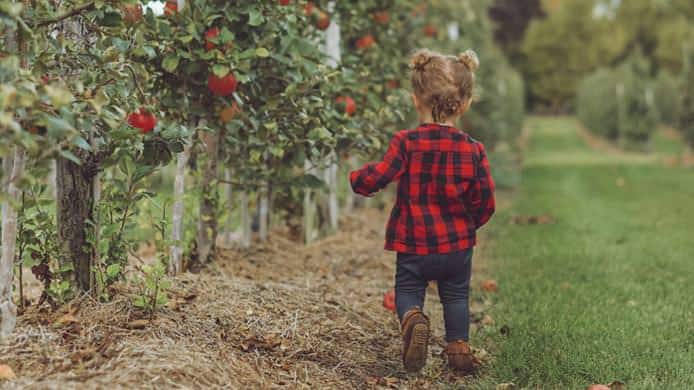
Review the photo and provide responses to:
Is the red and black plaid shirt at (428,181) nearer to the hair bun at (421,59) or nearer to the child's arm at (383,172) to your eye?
the child's arm at (383,172)

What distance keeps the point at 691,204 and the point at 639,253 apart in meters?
4.11

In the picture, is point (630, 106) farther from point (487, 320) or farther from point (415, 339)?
point (415, 339)

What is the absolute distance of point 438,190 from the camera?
10.1 feet

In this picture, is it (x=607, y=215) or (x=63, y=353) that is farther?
(x=607, y=215)

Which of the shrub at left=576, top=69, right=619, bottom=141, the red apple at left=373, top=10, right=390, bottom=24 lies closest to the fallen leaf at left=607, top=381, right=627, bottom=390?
the red apple at left=373, top=10, right=390, bottom=24

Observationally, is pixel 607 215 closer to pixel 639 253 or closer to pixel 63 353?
pixel 639 253

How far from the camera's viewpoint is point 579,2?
139 ft

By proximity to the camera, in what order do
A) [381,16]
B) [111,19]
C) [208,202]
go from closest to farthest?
1. [111,19]
2. [208,202]
3. [381,16]

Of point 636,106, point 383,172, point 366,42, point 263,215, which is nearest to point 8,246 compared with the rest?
point 383,172

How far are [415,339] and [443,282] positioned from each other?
37cm

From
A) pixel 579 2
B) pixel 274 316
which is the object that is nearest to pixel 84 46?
pixel 274 316

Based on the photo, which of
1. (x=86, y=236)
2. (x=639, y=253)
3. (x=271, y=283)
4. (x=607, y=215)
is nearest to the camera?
(x=86, y=236)

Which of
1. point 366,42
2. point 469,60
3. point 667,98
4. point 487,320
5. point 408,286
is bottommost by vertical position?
point 487,320

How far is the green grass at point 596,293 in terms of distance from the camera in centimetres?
307
